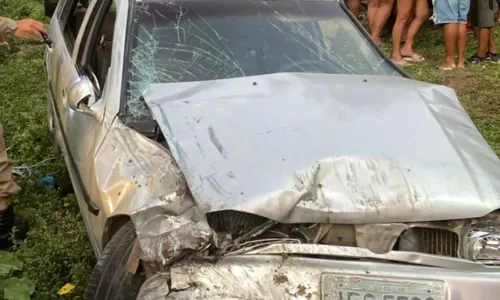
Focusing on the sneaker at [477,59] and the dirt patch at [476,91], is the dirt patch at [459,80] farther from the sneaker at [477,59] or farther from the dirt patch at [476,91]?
the sneaker at [477,59]

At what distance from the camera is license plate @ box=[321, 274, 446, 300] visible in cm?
225

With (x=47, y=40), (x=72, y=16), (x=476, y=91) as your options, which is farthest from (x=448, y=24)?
(x=47, y=40)

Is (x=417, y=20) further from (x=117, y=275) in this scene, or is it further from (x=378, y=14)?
(x=117, y=275)

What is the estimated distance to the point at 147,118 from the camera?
300 centimetres

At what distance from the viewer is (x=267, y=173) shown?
250 centimetres

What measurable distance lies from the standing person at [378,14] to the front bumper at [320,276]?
6782mm

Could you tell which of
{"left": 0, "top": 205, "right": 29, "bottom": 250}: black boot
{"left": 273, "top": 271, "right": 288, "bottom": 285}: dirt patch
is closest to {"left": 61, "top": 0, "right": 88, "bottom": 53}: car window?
{"left": 0, "top": 205, "right": 29, "bottom": 250}: black boot

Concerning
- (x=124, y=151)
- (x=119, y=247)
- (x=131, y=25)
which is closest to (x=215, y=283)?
(x=119, y=247)

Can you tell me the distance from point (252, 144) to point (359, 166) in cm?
43

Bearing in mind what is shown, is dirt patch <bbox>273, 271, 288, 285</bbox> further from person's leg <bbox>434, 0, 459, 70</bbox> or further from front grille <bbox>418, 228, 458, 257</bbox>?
person's leg <bbox>434, 0, 459, 70</bbox>

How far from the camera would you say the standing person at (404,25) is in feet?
27.6

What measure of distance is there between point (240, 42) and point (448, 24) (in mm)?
5052

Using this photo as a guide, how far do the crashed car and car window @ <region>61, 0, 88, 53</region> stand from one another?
4.13 ft

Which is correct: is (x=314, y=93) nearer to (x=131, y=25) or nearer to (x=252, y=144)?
(x=252, y=144)
